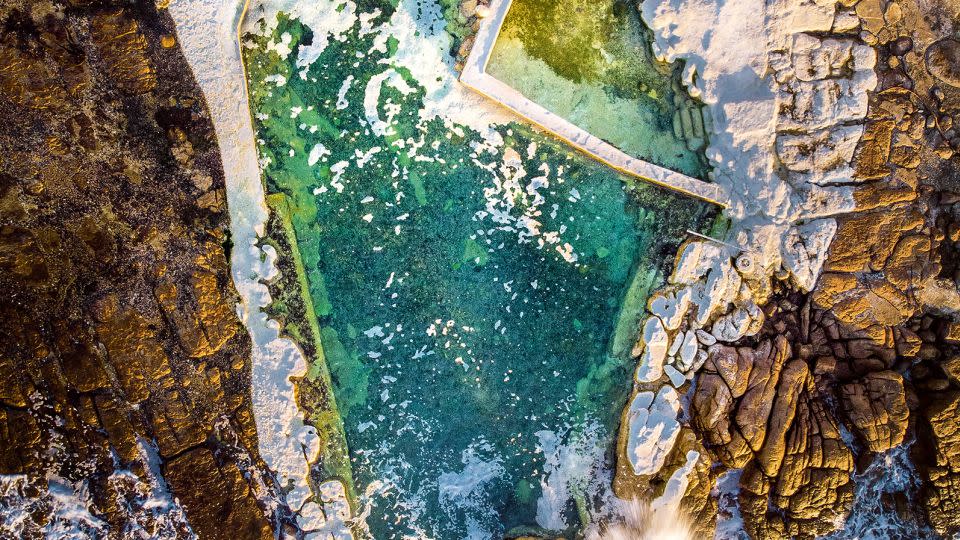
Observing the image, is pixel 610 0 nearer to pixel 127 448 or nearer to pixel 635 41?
pixel 635 41

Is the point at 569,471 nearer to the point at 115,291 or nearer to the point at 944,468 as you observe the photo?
the point at 944,468

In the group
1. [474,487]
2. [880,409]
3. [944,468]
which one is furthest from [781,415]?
[474,487]

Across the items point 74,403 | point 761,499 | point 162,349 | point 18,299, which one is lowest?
point 761,499

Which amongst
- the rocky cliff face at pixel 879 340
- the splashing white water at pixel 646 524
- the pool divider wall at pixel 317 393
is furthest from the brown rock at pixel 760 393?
the pool divider wall at pixel 317 393

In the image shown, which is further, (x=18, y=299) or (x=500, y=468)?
(x=500, y=468)

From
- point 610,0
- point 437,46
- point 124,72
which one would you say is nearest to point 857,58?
point 610,0

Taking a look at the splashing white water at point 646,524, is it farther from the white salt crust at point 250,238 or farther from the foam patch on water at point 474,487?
the white salt crust at point 250,238
